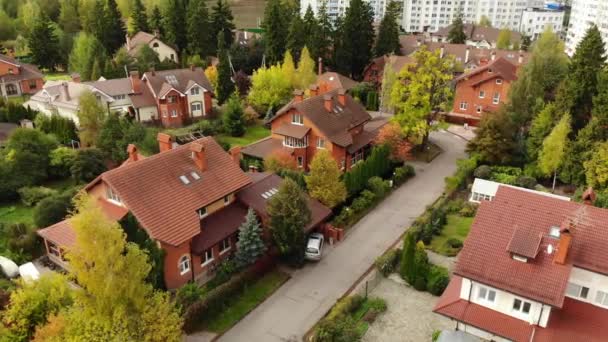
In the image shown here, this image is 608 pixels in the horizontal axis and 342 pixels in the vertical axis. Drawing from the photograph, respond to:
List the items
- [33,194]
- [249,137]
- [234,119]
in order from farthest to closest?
[249,137] → [234,119] → [33,194]

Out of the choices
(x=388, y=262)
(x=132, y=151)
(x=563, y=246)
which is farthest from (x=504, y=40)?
(x=132, y=151)

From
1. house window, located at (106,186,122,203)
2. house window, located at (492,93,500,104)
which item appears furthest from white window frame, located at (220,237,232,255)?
house window, located at (492,93,500,104)

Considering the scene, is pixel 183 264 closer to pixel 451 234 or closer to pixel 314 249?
pixel 314 249

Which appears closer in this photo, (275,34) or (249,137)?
(249,137)

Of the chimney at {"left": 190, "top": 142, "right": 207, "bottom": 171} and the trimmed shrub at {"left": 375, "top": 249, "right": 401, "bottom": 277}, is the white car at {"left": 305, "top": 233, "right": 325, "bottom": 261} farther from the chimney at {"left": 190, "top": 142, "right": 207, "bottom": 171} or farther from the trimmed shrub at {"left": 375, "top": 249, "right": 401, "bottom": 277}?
the chimney at {"left": 190, "top": 142, "right": 207, "bottom": 171}

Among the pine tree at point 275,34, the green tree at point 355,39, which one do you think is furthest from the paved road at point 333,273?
the pine tree at point 275,34

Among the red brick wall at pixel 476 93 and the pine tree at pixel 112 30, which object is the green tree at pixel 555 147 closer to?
the red brick wall at pixel 476 93

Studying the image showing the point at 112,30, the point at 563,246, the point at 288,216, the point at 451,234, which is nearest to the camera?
the point at 563,246
